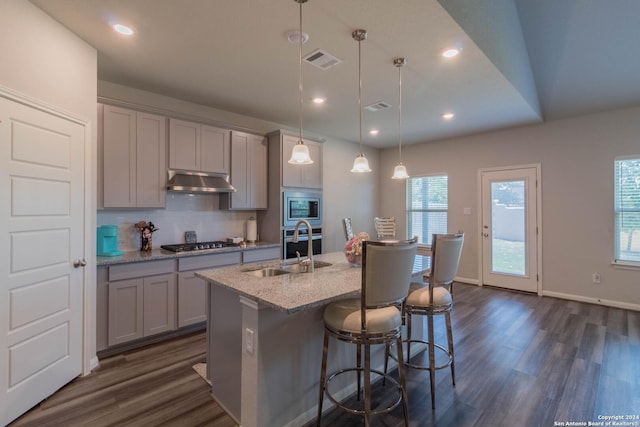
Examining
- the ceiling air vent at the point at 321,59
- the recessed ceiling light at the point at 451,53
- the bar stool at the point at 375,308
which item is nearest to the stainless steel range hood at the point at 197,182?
the ceiling air vent at the point at 321,59

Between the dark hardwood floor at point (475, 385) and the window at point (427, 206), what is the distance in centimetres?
274

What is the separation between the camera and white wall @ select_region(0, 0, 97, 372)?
195 cm

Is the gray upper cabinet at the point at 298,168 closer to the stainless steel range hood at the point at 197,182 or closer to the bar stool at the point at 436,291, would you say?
the stainless steel range hood at the point at 197,182

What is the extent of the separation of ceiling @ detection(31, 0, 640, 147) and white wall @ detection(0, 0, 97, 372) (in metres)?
0.11

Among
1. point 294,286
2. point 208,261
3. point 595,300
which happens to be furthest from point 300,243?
point 595,300

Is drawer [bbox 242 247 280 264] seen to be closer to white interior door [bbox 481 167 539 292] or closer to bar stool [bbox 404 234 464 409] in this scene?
bar stool [bbox 404 234 464 409]

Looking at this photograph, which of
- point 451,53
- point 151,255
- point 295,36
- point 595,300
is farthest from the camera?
point 595,300

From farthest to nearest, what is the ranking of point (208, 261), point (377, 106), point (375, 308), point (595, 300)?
point (595, 300) → point (377, 106) → point (208, 261) → point (375, 308)

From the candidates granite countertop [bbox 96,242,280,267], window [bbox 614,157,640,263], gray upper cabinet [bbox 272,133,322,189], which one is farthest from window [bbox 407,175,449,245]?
granite countertop [bbox 96,242,280,267]

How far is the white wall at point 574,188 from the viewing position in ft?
13.9

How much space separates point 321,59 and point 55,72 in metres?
2.05

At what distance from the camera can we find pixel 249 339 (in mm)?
1770

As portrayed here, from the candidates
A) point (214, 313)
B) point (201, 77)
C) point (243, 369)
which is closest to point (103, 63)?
point (201, 77)

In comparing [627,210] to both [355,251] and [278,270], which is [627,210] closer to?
[355,251]
